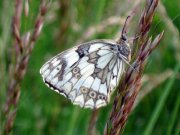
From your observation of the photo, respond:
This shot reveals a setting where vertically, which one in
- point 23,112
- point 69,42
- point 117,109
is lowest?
point 117,109

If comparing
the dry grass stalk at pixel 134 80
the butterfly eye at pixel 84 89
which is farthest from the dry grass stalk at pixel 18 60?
the dry grass stalk at pixel 134 80

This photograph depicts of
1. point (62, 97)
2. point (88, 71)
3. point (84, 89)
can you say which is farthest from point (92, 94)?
point (62, 97)

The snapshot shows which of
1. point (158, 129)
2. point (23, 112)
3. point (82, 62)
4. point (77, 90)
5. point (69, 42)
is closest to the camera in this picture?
point (77, 90)

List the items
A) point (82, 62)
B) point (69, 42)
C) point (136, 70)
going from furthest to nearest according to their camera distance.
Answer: point (69, 42) < point (82, 62) < point (136, 70)

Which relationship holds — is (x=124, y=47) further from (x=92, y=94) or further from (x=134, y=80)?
(x=134, y=80)

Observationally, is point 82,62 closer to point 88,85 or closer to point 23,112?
point 88,85

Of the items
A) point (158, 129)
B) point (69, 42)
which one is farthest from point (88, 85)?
point (69, 42)
